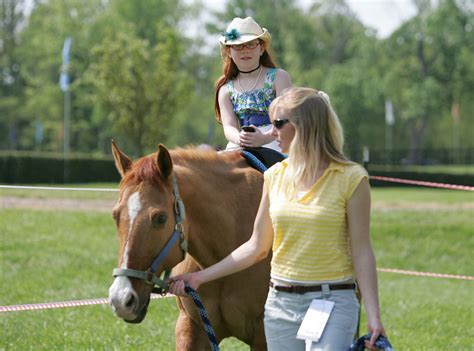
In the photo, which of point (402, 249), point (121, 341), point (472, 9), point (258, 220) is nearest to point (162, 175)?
point (258, 220)

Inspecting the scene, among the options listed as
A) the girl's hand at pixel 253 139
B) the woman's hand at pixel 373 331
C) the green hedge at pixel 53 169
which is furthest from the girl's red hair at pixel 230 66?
the green hedge at pixel 53 169

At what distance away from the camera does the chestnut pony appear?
12.8 feet

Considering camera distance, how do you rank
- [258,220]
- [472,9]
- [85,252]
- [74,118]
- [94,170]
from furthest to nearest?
[472,9] < [74,118] < [94,170] < [85,252] < [258,220]

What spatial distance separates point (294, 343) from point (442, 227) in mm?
15016

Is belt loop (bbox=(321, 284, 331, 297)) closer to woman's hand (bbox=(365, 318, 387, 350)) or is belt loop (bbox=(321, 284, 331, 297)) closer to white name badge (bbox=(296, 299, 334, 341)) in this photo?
white name badge (bbox=(296, 299, 334, 341))

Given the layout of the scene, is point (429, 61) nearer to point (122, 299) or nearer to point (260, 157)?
point (260, 157)

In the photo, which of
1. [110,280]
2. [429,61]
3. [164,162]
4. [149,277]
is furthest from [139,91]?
[149,277]

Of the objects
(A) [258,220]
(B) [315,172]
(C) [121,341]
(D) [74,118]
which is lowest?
(D) [74,118]

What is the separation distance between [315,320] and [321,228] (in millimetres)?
387

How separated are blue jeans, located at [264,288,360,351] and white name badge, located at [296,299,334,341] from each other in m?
0.03

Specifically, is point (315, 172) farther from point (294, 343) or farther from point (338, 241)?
point (294, 343)

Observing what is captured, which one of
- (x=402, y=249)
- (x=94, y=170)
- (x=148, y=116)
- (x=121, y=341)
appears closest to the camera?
(x=121, y=341)

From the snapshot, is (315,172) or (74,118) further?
(74,118)

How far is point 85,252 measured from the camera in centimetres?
1434
